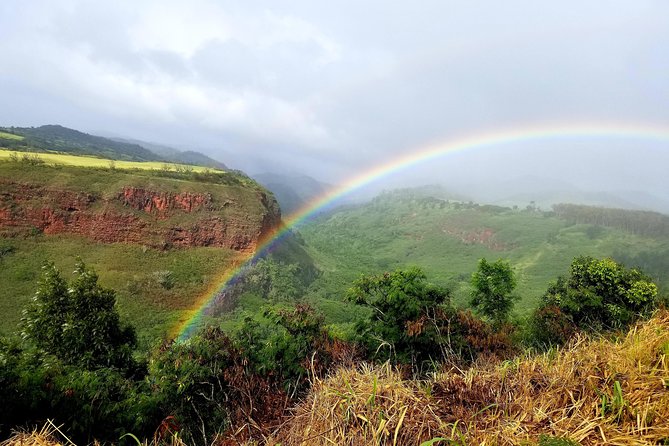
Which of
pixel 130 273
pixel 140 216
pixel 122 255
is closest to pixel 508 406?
pixel 130 273

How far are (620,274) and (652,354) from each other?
64.0 feet

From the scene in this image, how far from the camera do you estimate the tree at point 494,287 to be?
75.2 feet

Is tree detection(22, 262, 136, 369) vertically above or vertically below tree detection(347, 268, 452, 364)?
below

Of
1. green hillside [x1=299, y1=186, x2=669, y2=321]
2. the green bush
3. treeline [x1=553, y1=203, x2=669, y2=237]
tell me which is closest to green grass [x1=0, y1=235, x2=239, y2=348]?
green hillside [x1=299, y1=186, x2=669, y2=321]

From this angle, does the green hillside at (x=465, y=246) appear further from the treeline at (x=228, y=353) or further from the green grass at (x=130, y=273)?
the treeline at (x=228, y=353)

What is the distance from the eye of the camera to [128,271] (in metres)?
39.2

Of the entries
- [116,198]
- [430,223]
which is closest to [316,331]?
[116,198]

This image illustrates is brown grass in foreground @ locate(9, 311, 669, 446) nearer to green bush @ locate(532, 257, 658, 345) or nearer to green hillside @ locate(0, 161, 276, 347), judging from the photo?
green bush @ locate(532, 257, 658, 345)

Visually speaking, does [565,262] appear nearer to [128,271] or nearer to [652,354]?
[128,271]

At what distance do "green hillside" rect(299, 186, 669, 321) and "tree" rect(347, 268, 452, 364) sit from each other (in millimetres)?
30805

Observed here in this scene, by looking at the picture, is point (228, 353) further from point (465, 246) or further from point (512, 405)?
point (465, 246)

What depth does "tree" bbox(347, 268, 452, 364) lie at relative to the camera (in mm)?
11680

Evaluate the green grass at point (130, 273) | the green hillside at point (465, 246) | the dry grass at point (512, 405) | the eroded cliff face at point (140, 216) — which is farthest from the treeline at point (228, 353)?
the eroded cliff face at point (140, 216)

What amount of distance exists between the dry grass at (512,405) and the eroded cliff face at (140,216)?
46971mm
